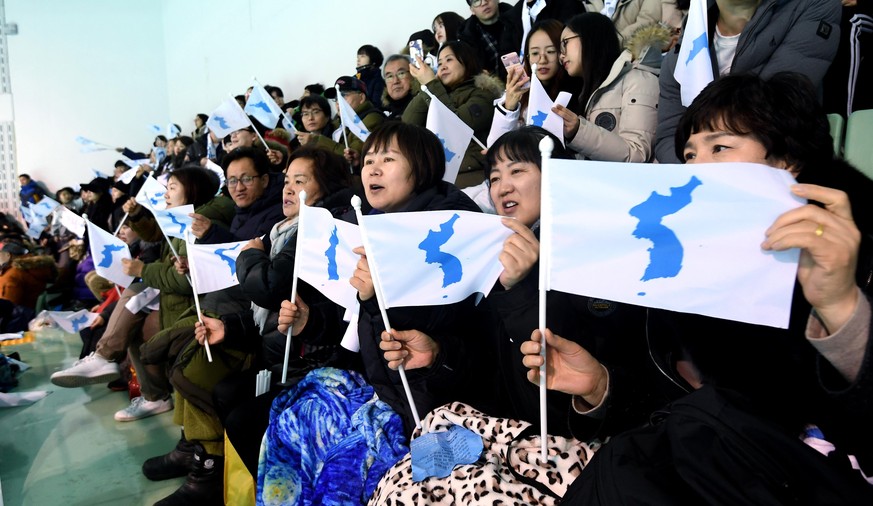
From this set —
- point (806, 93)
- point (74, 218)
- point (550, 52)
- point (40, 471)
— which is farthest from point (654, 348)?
point (74, 218)

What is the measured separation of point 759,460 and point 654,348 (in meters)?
0.44

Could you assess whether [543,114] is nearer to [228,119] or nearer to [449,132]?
[449,132]

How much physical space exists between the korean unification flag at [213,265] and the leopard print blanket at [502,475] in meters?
1.46

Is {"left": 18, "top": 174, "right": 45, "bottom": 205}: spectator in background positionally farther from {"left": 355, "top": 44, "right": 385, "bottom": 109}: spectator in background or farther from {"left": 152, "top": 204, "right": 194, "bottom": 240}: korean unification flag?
{"left": 152, "top": 204, "right": 194, "bottom": 240}: korean unification flag

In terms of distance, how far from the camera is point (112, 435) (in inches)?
122

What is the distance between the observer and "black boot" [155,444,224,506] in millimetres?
2281

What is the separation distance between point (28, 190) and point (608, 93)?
466 inches

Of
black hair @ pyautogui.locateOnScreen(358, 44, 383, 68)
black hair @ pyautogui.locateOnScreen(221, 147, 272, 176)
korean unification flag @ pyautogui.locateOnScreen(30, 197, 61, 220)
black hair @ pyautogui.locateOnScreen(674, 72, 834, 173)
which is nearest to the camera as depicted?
black hair @ pyautogui.locateOnScreen(674, 72, 834, 173)

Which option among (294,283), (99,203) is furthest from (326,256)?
(99,203)

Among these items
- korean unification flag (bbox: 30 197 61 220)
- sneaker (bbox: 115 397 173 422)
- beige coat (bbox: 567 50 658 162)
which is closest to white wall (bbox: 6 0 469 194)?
korean unification flag (bbox: 30 197 61 220)

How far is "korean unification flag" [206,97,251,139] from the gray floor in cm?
196

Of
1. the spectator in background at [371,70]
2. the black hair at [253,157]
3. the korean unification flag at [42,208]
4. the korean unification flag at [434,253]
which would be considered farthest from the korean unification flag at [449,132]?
the korean unification flag at [42,208]

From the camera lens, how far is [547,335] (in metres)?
1.20

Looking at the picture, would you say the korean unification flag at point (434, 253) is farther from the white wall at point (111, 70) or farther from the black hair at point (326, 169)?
the white wall at point (111, 70)
